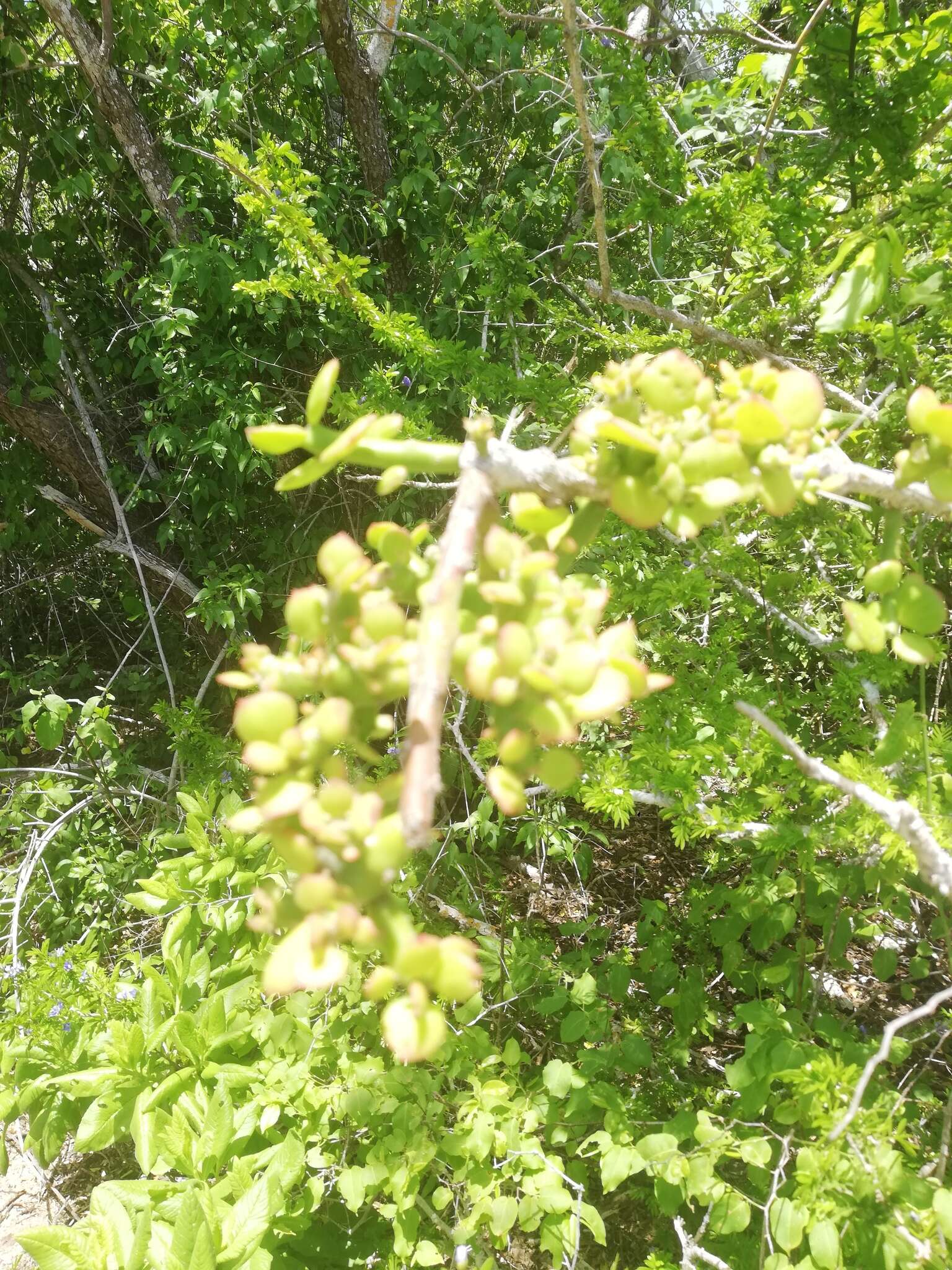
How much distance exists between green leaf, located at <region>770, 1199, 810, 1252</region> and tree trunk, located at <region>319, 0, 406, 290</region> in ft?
7.73

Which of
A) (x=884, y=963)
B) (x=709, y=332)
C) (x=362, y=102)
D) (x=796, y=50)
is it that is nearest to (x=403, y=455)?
(x=709, y=332)

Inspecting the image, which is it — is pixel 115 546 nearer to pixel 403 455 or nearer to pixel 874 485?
pixel 403 455

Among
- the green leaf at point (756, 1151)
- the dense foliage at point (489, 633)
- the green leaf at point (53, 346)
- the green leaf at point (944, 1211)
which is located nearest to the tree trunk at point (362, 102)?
the dense foliage at point (489, 633)

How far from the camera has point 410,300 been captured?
7.29 feet

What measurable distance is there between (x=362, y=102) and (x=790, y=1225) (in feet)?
8.54

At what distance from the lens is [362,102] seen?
Result: 6.69 ft

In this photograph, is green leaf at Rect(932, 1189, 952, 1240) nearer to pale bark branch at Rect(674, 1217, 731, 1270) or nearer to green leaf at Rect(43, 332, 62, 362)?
pale bark branch at Rect(674, 1217, 731, 1270)

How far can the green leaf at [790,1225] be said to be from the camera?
3.15 ft

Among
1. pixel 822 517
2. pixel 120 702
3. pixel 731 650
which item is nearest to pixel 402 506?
pixel 731 650

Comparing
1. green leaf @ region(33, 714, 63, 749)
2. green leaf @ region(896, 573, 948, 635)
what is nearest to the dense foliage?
green leaf @ region(896, 573, 948, 635)

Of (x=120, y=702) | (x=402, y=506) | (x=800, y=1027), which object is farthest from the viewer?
(x=120, y=702)

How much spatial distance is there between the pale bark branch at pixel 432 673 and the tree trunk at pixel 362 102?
6.91ft

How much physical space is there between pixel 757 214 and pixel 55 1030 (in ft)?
6.48

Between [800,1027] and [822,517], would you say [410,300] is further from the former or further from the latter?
[800,1027]
